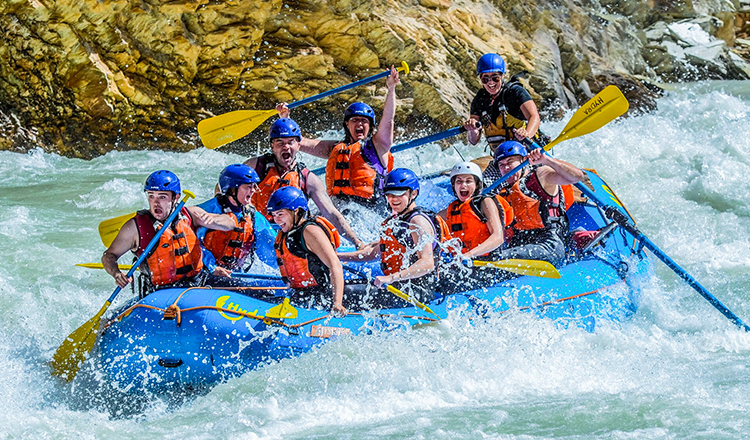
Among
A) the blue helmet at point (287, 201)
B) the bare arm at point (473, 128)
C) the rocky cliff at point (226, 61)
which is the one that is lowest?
the rocky cliff at point (226, 61)

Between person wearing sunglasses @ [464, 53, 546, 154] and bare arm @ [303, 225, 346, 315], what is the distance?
7.98 feet

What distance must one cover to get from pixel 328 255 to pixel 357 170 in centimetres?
183

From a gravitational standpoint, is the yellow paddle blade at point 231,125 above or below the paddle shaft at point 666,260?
above

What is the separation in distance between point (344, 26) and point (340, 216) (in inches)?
205

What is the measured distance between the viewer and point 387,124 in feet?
19.9

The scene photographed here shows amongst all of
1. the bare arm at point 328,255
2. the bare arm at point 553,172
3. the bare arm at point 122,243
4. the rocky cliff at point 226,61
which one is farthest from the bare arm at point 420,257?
the rocky cliff at point 226,61

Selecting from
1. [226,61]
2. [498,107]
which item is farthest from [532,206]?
[226,61]

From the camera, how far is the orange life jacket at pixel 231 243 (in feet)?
17.1

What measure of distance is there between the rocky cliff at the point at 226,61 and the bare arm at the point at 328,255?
5892mm

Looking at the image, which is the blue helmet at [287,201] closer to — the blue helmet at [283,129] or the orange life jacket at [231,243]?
the orange life jacket at [231,243]

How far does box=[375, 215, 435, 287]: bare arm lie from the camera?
4.66 m

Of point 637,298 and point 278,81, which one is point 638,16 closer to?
point 278,81

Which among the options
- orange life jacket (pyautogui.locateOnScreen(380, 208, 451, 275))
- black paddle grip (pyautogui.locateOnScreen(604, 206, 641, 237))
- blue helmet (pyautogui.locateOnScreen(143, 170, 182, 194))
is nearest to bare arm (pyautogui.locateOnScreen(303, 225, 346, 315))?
orange life jacket (pyautogui.locateOnScreen(380, 208, 451, 275))

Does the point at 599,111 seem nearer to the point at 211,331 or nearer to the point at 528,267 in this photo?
the point at 528,267
